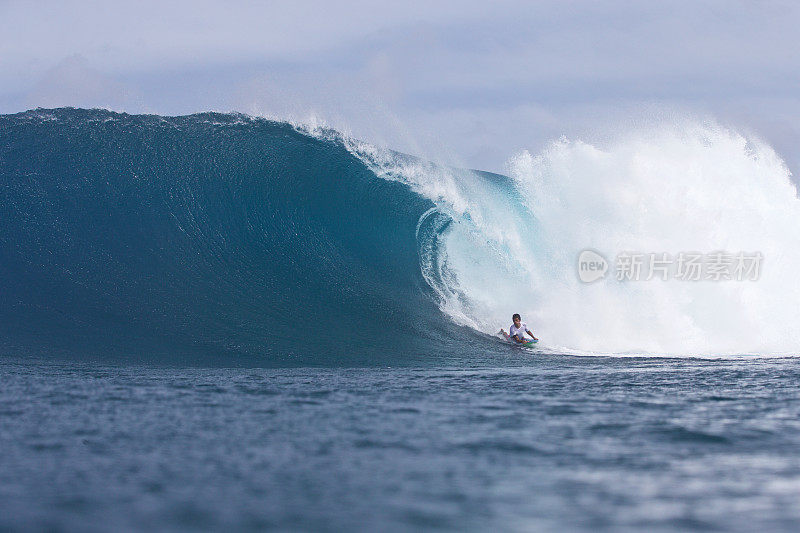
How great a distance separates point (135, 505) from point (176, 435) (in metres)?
1.78

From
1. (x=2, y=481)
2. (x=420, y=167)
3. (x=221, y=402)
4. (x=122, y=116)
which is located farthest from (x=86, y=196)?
(x=2, y=481)

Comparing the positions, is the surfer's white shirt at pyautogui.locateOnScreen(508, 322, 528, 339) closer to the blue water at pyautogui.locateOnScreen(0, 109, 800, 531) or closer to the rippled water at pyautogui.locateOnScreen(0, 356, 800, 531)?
the blue water at pyautogui.locateOnScreen(0, 109, 800, 531)

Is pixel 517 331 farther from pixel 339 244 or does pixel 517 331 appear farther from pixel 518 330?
pixel 339 244

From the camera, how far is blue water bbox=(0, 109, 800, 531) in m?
4.39

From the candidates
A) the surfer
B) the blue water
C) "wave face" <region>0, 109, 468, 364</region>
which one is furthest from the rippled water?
the surfer

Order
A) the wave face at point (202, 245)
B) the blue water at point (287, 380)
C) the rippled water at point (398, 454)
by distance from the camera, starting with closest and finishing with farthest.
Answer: the rippled water at point (398, 454)
the blue water at point (287, 380)
the wave face at point (202, 245)

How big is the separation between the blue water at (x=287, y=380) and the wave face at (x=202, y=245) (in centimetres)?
5

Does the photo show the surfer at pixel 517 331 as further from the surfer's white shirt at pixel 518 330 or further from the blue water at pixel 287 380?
the blue water at pixel 287 380

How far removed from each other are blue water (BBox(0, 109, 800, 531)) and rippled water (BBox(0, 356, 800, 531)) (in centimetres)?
3

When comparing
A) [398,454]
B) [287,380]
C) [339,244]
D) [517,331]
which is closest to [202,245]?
[339,244]

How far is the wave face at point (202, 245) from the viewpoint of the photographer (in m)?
12.4

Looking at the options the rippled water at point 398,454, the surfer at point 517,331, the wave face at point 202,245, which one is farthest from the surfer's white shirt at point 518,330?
the rippled water at point 398,454

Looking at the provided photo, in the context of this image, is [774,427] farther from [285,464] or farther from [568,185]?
[568,185]

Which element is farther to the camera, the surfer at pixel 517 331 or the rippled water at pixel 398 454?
the surfer at pixel 517 331
